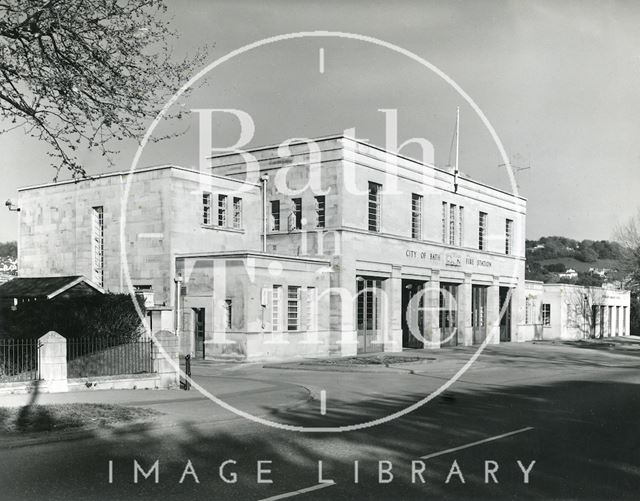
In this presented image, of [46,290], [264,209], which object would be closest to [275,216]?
[264,209]

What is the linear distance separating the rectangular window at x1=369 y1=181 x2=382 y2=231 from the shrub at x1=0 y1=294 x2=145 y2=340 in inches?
588

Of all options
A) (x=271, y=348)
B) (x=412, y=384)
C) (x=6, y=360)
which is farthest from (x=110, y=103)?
(x=271, y=348)

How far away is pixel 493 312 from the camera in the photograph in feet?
160

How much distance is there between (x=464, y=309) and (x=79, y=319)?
26.6 metres

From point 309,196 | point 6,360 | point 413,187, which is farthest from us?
point 413,187

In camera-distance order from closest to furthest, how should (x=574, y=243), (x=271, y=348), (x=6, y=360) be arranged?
(x=6, y=360), (x=271, y=348), (x=574, y=243)

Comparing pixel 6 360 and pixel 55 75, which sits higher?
pixel 55 75

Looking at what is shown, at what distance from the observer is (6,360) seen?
17297 millimetres

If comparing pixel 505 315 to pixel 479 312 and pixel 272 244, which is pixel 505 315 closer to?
pixel 479 312

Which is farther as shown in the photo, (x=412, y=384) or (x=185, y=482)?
(x=412, y=384)

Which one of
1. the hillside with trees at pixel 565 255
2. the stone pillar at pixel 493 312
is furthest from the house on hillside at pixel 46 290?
the hillside with trees at pixel 565 255

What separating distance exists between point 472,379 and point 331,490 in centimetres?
1613

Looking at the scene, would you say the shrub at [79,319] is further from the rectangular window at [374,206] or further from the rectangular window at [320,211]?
the rectangular window at [374,206]

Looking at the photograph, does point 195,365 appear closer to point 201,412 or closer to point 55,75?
point 201,412
